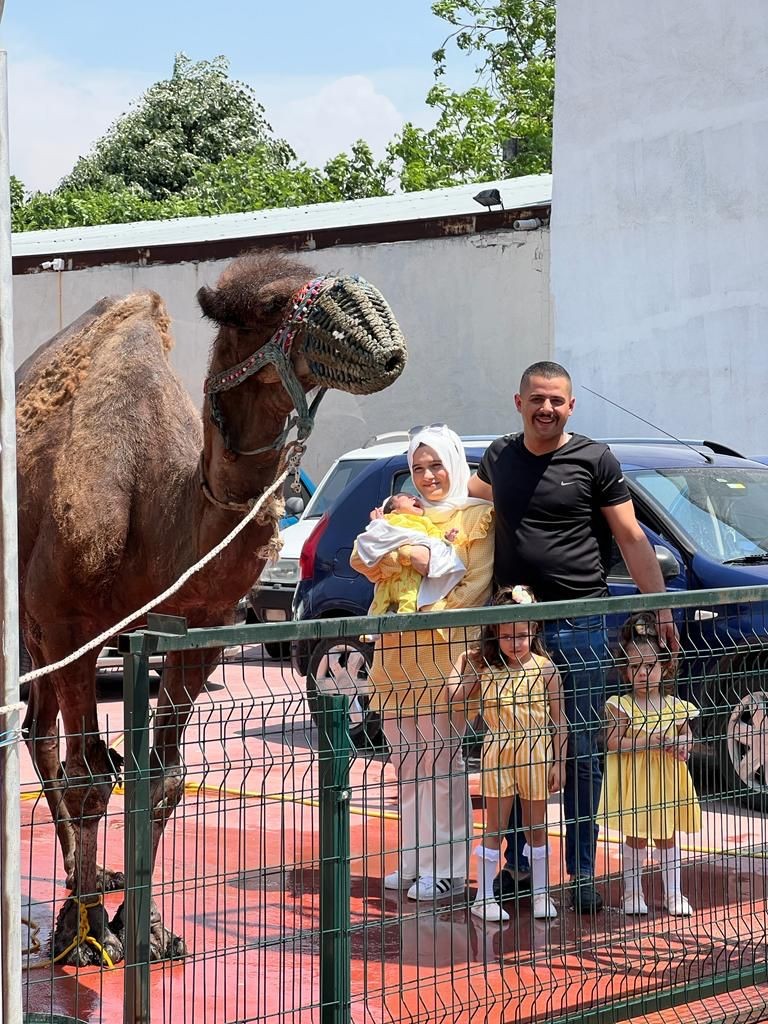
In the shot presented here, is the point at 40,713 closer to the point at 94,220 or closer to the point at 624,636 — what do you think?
the point at 624,636

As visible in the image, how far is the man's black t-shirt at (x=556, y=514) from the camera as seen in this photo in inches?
239

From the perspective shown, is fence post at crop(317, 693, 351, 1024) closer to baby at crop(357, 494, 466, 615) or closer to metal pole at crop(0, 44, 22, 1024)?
metal pole at crop(0, 44, 22, 1024)

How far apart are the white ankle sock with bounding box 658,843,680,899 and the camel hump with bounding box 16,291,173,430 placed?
3099mm

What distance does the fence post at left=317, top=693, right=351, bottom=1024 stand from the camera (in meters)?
4.10

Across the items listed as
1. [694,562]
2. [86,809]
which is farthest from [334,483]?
[86,809]

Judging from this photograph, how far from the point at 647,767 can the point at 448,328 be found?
1538 centimetres

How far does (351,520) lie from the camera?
35.4 feet

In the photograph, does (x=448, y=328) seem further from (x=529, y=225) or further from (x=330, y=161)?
(x=330, y=161)

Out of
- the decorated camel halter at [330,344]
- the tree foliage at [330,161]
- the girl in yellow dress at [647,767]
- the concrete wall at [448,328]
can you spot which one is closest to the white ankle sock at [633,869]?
the girl in yellow dress at [647,767]

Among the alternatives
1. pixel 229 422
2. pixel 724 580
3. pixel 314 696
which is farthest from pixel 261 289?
pixel 724 580

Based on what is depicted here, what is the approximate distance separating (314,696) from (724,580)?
198 inches

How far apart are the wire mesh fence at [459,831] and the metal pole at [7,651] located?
51 centimetres

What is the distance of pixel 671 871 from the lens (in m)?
5.82

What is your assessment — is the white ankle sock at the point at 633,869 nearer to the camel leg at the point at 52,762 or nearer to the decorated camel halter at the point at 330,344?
the decorated camel halter at the point at 330,344
